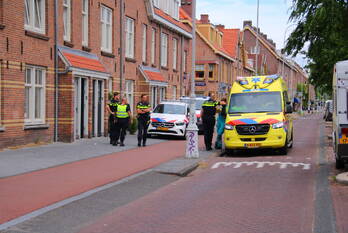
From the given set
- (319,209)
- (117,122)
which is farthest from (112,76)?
(319,209)

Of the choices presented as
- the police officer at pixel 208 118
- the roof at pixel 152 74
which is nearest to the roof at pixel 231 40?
the roof at pixel 152 74

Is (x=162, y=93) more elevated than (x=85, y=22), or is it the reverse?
(x=85, y=22)

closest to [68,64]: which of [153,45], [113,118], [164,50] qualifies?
[113,118]

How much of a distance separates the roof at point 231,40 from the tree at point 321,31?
1705 inches

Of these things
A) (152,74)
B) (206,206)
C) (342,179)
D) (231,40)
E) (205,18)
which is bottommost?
(206,206)

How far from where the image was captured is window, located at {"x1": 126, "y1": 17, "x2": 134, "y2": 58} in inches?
1100

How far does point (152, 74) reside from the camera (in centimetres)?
3073

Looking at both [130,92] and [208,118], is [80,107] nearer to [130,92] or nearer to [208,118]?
[208,118]

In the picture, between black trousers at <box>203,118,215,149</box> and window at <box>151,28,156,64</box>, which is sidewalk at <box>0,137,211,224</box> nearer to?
black trousers at <box>203,118,215,149</box>

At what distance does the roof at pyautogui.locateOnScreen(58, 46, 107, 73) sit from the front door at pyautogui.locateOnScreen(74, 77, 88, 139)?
24.8 inches

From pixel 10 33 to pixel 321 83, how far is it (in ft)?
43.8

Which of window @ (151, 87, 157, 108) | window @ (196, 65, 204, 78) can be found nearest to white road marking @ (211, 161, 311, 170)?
window @ (151, 87, 157, 108)

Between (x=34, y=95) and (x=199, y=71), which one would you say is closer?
(x=34, y=95)

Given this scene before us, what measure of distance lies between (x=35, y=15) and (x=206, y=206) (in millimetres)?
12312
